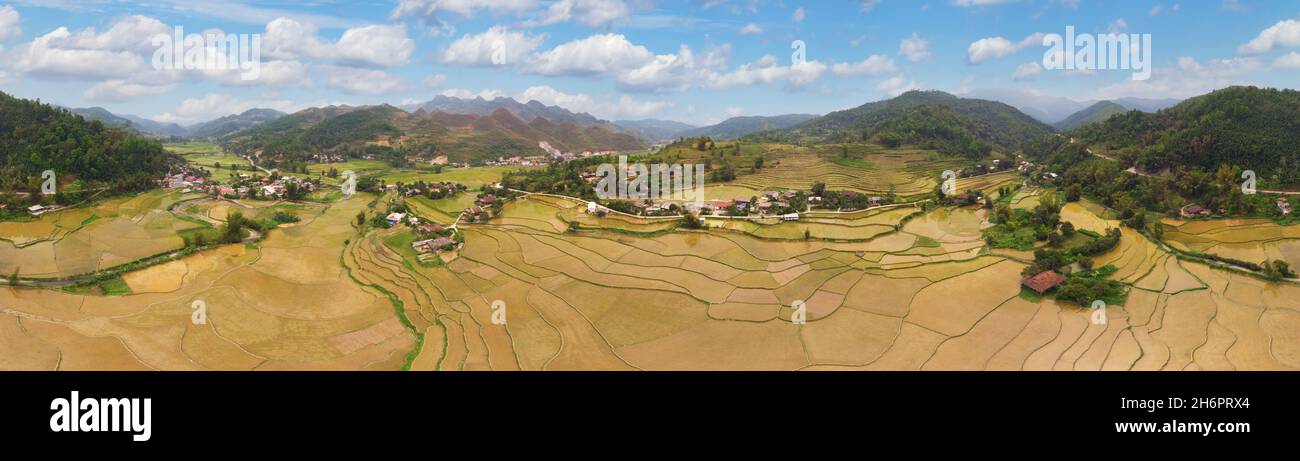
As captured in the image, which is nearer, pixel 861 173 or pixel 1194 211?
pixel 1194 211

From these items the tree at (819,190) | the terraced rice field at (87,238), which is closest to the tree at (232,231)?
the terraced rice field at (87,238)

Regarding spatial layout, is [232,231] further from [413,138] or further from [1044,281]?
[413,138]

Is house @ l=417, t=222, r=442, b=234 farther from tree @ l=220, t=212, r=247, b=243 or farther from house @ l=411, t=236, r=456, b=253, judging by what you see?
tree @ l=220, t=212, r=247, b=243

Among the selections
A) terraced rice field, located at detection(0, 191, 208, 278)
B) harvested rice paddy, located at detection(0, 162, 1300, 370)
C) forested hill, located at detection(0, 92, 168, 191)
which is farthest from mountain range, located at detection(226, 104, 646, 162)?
harvested rice paddy, located at detection(0, 162, 1300, 370)

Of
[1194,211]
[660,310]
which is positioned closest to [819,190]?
[1194,211]

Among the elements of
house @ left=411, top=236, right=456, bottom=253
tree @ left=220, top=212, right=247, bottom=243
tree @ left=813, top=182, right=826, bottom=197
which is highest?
tree @ left=813, top=182, right=826, bottom=197

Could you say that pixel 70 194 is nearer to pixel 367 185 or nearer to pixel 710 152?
pixel 367 185

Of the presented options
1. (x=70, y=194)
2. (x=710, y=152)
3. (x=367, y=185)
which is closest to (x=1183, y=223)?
(x=710, y=152)
